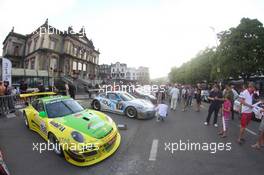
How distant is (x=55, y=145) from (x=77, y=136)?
Result: 37.2 inches

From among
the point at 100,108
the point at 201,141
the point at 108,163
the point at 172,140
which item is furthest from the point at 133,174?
the point at 100,108

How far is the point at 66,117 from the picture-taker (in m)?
5.12

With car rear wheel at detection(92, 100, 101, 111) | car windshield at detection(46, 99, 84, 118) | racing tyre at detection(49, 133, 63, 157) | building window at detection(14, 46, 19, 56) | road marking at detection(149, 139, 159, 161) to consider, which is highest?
building window at detection(14, 46, 19, 56)

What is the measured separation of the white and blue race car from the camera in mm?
8852

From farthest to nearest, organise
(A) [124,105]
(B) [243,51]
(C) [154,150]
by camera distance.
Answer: (B) [243,51], (A) [124,105], (C) [154,150]

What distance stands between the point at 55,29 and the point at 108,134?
38.1m

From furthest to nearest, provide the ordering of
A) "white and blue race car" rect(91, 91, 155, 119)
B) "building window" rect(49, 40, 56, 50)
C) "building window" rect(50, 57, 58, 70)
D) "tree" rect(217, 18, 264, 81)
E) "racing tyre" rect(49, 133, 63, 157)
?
1. "building window" rect(50, 57, 58, 70)
2. "building window" rect(49, 40, 56, 50)
3. "tree" rect(217, 18, 264, 81)
4. "white and blue race car" rect(91, 91, 155, 119)
5. "racing tyre" rect(49, 133, 63, 157)

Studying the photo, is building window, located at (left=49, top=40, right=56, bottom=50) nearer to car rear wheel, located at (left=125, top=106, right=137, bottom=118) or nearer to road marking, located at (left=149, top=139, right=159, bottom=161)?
car rear wheel, located at (left=125, top=106, right=137, bottom=118)

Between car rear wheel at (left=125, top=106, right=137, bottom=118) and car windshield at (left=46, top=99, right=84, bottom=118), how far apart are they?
11.4 feet

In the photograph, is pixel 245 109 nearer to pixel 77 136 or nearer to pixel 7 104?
pixel 77 136

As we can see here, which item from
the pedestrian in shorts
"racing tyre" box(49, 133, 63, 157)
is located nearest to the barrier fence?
"racing tyre" box(49, 133, 63, 157)

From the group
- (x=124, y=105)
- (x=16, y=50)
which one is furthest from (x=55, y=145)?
(x=16, y=50)

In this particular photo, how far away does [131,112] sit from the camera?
9.14 meters

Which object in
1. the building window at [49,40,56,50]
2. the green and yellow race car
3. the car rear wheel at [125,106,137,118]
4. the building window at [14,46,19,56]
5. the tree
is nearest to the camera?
the green and yellow race car
